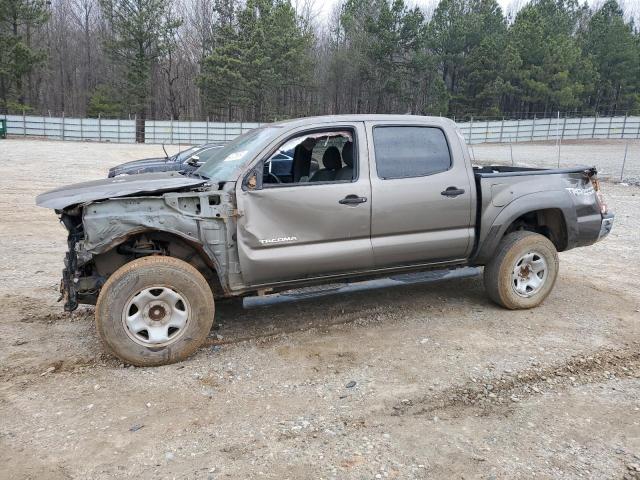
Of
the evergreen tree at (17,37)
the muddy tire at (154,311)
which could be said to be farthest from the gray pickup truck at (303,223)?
the evergreen tree at (17,37)

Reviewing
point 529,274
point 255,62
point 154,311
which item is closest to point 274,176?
point 154,311

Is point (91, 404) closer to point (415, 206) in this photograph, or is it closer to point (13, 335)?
point (13, 335)


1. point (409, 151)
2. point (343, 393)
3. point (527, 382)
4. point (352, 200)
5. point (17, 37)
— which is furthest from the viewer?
point (17, 37)

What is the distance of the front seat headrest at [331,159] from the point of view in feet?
15.7

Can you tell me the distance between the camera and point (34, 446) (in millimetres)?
3061

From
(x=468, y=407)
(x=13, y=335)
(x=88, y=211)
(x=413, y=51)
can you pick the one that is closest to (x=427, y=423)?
(x=468, y=407)

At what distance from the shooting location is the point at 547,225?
556 centimetres

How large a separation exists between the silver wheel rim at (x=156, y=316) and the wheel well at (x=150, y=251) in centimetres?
40

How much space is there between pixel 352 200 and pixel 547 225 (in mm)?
2413

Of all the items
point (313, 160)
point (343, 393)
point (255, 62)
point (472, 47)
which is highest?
point (472, 47)

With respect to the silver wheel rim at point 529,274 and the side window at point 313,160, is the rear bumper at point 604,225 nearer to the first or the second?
the silver wheel rim at point 529,274

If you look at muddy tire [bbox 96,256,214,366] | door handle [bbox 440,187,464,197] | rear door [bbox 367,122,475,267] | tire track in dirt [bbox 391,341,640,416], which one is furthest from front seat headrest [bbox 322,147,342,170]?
tire track in dirt [bbox 391,341,640,416]

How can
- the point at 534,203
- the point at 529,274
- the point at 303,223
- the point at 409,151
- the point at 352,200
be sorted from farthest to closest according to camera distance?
the point at 529,274, the point at 534,203, the point at 409,151, the point at 352,200, the point at 303,223

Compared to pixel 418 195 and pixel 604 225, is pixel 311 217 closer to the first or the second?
pixel 418 195
